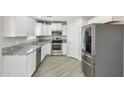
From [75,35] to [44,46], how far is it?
1786 millimetres

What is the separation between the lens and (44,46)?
6879 millimetres

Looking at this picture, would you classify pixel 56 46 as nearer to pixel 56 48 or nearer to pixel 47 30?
pixel 56 48

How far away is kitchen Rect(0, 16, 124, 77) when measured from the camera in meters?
3.20

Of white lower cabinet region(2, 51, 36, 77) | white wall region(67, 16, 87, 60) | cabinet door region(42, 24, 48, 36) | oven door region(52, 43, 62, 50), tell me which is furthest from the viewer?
oven door region(52, 43, 62, 50)

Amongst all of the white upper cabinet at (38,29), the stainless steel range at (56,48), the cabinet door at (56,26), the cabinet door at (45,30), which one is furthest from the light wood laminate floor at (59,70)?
the cabinet door at (56,26)

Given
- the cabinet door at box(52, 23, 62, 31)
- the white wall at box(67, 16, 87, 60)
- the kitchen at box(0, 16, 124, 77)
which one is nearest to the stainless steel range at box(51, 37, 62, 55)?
the kitchen at box(0, 16, 124, 77)

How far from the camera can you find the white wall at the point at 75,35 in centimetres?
659

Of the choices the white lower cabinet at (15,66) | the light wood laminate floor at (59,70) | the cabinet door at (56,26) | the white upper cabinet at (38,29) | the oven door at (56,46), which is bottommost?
the light wood laminate floor at (59,70)

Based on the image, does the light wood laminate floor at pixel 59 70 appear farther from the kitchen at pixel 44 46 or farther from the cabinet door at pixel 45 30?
the cabinet door at pixel 45 30

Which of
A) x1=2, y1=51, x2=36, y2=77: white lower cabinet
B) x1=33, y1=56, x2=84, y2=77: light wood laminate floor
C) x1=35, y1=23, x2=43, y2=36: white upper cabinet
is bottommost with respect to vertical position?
x1=33, y1=56, x2=84, y2=77: light wood laminate floor

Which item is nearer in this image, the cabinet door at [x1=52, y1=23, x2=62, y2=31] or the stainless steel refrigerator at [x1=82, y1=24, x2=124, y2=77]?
the stainless steel refrigerator at [x1=82, y1=24, x2=124, y2=77]

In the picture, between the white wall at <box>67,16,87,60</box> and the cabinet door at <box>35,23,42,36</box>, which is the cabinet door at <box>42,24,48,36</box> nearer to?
the cabinet door at <box>35,23,42,36</box>

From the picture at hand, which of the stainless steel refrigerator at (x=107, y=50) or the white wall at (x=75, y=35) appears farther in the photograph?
the white wall at (x=75, y=35)
